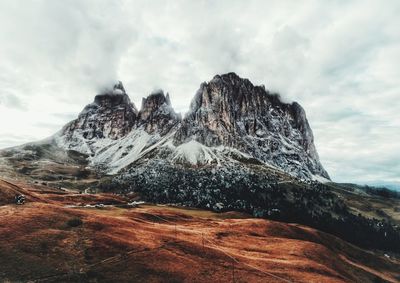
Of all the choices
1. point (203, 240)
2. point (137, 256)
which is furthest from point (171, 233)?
point (137, 256)

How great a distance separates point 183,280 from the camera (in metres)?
70.8

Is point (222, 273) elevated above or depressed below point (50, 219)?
below

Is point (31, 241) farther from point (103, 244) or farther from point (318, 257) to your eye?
point (318, 257)

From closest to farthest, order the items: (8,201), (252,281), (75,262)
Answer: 1. (75,262)
2. (252,281)
3. (8,201)

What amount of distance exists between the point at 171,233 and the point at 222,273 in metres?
28.8

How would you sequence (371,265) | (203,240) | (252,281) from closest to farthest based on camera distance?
1. (252,281)
2. (203,240)
3. (371,265)

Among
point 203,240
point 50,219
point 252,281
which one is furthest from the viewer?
point 203,240

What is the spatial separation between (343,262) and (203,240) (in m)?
53.0

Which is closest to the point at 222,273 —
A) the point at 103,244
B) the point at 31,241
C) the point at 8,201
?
the point at 103,244

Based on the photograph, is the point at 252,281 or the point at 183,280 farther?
the point at 252,281

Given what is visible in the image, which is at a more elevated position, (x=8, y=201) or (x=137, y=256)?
(x=8, y=201)

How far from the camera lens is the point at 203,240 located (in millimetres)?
105000

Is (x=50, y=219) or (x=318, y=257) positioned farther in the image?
(x=318, y=257)

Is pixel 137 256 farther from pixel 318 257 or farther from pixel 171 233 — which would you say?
pixel 318 257
